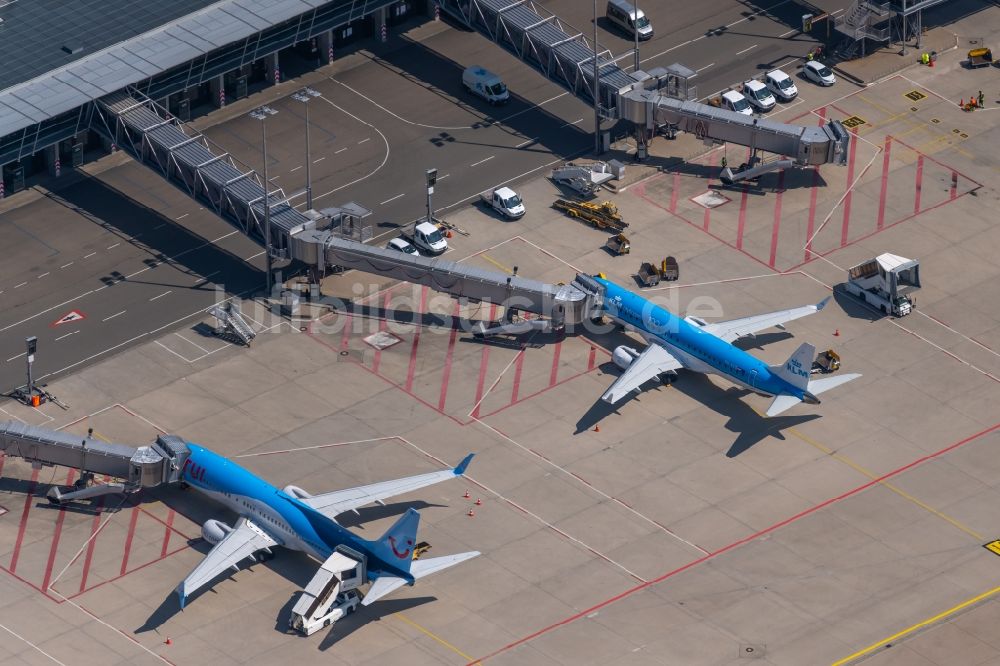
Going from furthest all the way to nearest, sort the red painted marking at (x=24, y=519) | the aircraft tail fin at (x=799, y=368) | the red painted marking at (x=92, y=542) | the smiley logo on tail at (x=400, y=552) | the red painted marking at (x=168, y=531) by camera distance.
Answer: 1. the aircraft tail fin at (x=799, y=368)
2. the red painted marking at (x=168, y=531)
3. the red painted marking at (x=24, y=519)
4. the red painted marking at (x=92, y=542)
5. the smiley logo on tail at (x=400, y=552)

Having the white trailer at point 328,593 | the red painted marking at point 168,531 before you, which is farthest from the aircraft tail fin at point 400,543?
the red painted marking at point 168,531

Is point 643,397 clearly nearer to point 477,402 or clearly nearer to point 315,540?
point 477,402

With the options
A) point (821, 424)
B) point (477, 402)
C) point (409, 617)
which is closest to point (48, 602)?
point (409, 617)

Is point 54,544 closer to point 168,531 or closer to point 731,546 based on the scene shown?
point 168,531

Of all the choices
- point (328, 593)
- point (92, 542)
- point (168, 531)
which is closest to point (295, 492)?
point (168, 531)

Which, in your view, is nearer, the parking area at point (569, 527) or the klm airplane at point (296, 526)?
the klm airplane at point (296, 526)

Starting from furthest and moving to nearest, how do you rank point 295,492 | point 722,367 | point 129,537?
1. point 722,367
2. point 129,537
3. point 295,492

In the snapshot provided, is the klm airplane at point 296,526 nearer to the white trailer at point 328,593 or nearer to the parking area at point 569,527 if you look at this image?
the white trailer at point 328,593
